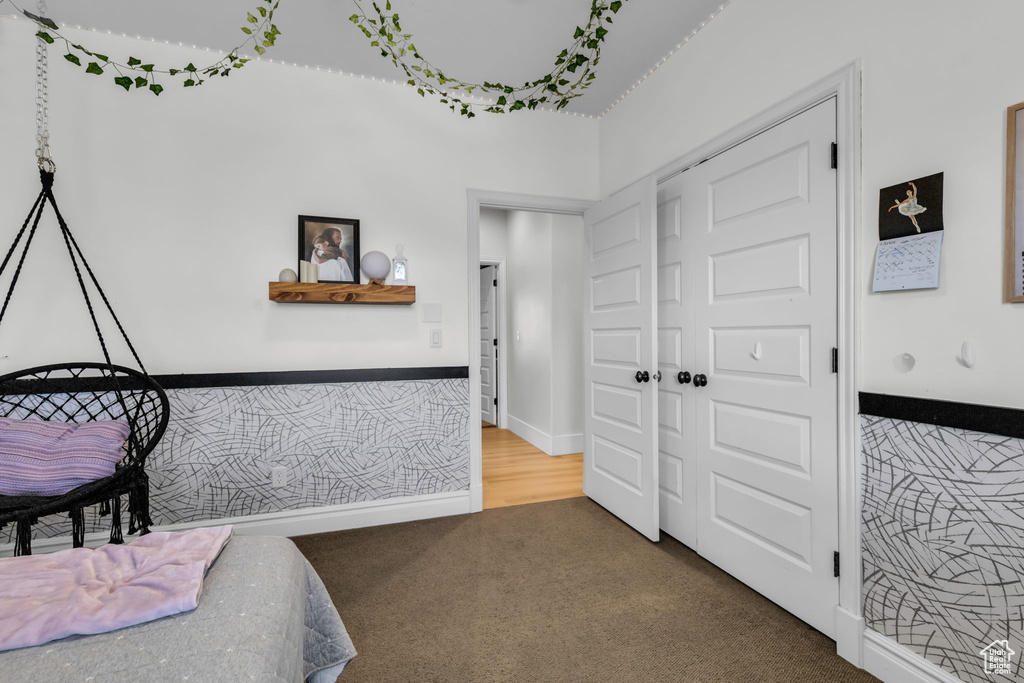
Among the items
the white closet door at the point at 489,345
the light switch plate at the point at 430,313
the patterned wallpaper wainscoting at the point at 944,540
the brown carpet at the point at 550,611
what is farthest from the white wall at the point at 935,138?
the white closet door at the point at 489,345

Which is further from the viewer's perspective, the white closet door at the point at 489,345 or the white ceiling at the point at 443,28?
the white closet door at the point at 489,345

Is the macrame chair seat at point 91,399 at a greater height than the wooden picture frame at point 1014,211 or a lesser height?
lesser

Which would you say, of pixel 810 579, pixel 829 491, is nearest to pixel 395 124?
pixel 829 491

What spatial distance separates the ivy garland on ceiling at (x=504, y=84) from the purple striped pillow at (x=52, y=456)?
1918 mm

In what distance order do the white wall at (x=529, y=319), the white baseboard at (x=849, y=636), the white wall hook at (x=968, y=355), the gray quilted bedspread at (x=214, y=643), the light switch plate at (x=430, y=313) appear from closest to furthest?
1. the gray quilted bedspread at (x=214, y=643)
2. the white wall hook at (x=968, y=355)
3. the white baseboard at (x=849, y=636)
4. the light switch plate at (x=430, y=313)
5. the white wall at (x=529, y=319)

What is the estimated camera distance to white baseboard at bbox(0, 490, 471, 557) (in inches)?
101

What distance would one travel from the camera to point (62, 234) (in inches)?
93.7

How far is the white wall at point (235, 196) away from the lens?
7.82ft

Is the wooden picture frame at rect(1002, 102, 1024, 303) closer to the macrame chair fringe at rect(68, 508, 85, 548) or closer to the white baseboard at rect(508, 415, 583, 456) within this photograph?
the macrame chair fringe at rect(68, 508, 85, 548)

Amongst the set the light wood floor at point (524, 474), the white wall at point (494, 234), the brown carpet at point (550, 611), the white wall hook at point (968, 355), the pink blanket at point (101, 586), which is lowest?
the brown carpet at point (550, 611)

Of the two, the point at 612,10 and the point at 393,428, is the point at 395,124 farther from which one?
the point at 393,428

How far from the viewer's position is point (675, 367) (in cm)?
258

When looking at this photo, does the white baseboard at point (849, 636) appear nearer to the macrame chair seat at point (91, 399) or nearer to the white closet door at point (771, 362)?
the white closet door at point (771, 362)

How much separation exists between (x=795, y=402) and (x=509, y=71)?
2.27 metres
